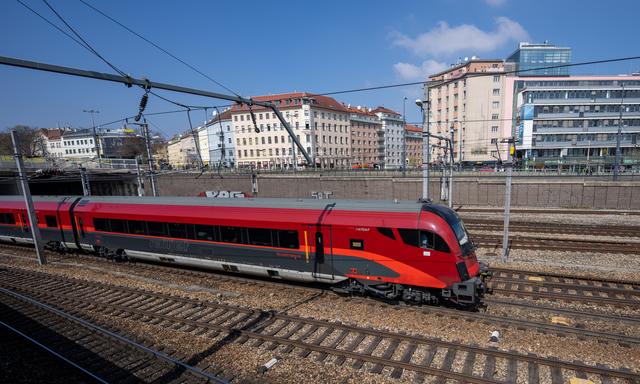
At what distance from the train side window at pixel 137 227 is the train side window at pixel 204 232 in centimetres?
303

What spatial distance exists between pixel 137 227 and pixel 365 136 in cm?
8171

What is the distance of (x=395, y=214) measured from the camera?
9.46 m

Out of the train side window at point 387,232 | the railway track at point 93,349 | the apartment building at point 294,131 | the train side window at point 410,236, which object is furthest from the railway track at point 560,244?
the apartment building at point 294,131

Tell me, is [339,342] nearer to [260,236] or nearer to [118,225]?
[260,236]

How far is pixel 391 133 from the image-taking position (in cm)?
10500

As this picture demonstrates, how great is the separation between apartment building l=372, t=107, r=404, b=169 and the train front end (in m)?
92.6

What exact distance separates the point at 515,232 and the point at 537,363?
13409 mm

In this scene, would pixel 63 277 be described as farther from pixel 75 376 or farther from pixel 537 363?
pixel 537 363

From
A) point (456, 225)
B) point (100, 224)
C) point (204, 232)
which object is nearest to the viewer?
point (456, 225)

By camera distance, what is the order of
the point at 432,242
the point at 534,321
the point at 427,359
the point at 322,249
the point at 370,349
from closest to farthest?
the point at 427,359 → the point at 370,349 → the point at 534,321 → the point at 432,242 → the point at 322,249

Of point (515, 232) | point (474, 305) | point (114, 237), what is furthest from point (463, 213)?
point (114, 237)

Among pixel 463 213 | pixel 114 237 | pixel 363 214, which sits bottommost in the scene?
pixel 463 213

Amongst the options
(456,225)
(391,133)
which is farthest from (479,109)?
(456,225)

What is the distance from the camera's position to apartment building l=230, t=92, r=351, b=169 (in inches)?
2781
